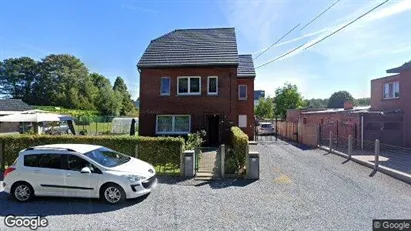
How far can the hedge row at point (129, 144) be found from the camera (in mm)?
10055

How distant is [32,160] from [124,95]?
7800 cm

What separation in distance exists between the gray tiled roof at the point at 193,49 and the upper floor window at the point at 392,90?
39.3 feet

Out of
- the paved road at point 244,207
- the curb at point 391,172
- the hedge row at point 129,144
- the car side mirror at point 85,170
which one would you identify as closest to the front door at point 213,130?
the curb at point 391,172

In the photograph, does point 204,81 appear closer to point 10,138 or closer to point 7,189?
point 10,138

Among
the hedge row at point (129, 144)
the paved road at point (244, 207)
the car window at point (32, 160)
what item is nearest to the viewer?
the paved road at point (244, 207)

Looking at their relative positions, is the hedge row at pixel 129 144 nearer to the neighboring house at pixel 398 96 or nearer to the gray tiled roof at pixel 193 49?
the gray tiled roof at pixel 193 49

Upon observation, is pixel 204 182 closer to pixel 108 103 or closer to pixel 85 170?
pixel 85 170

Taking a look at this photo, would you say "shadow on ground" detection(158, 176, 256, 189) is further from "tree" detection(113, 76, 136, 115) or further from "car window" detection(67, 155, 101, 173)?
"tree" detection(113, 76, 136, 115)

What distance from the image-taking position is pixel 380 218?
19.7ft

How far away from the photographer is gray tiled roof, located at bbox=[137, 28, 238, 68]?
1859 cm

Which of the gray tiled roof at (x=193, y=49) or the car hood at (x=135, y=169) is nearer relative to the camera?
the car hood at (x=135, y=169)

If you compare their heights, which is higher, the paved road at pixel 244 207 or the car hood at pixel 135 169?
the car hood at pixel 135 169

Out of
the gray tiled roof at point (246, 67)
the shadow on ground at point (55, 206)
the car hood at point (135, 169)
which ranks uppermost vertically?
the gray tiled roof at point (246, 67)

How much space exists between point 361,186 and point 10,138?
13.5m
